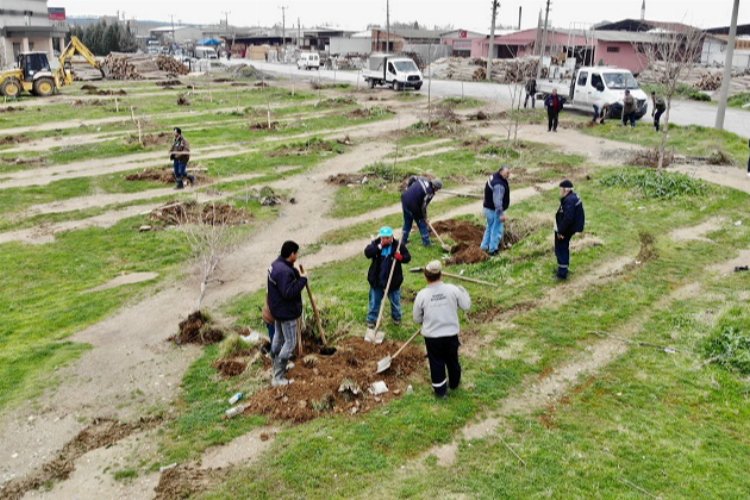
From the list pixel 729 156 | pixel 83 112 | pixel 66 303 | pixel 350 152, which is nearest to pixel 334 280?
pixel 66 303

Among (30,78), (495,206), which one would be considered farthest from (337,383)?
(30,78)

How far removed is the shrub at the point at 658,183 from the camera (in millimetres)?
15667

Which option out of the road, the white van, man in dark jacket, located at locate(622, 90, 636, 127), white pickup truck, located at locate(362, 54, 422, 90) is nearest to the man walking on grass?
the road

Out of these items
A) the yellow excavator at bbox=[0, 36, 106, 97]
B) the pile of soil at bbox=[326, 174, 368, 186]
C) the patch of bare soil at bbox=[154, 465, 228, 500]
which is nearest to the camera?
the patch of bare soil at bbox=[154, 465, 228, 500]

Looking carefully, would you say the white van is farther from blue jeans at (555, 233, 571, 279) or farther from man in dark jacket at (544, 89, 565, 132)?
blue jeans at (555, 233, 571, 279)

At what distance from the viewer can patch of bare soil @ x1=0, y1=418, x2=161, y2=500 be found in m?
6.70

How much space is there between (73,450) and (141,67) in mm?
57442

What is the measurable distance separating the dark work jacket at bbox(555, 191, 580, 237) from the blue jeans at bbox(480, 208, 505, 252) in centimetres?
187

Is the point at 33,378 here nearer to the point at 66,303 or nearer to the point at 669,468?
the point at 66,303

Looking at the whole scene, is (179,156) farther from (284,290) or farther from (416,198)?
(284,290)

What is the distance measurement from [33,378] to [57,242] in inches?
258

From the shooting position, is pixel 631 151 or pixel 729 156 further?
pixel 631 151

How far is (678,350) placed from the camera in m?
8.73

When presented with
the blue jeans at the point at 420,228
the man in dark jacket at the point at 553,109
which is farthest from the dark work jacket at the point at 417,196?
the man in dark jacket at the point at 553,109
